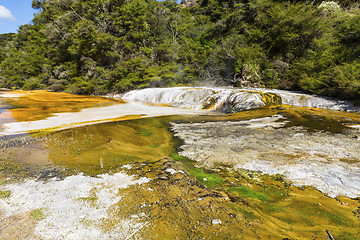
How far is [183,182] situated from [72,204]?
1159 mm

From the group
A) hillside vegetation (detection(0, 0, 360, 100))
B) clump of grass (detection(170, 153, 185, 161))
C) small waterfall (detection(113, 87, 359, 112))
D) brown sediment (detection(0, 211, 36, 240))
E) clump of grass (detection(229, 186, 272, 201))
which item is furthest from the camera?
hillside vegetation (detection(0, 0, 360, 100))

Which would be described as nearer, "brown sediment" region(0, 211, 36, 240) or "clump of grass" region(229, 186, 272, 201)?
"brown sediment" region(0, 211, 36, 240)

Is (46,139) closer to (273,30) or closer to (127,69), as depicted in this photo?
(127,69)

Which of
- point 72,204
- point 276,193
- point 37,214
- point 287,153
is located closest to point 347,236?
point 276,193

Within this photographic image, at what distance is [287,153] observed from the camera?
2723 mm

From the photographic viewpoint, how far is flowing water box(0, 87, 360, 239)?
1337 mm

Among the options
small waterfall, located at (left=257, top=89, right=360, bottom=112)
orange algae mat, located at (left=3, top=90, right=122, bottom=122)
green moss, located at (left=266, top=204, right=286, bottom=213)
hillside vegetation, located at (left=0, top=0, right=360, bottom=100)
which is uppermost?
hillside vegetation, located at (left=0, top=0, right=360, bottom=100)

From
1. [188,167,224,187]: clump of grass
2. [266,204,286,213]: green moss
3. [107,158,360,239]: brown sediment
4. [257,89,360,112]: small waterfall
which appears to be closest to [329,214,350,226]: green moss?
[107,158,360,239]: brown sediment

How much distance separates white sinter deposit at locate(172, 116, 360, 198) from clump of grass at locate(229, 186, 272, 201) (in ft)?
1.72

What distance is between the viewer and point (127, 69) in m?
14.8

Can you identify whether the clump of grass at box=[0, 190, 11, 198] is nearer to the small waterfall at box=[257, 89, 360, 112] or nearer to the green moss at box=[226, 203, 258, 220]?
the green moss at box=[226, 203, 258, 220]

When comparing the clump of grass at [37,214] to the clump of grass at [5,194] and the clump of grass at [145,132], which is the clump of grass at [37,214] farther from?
the clump of grass at [145,132]

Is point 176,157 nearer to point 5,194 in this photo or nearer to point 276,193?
point 276,193

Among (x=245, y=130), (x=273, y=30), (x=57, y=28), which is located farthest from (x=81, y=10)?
(x=245, y=130)
